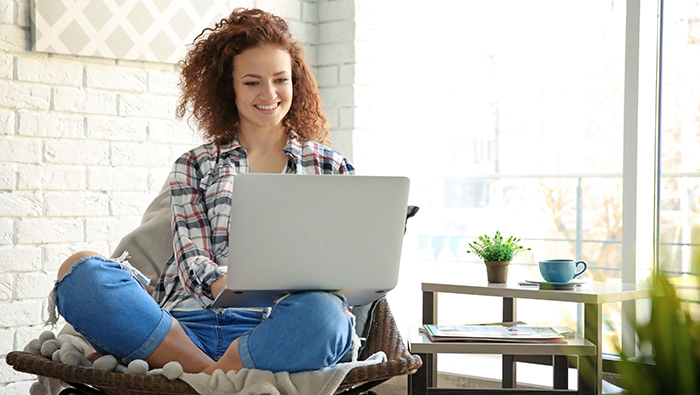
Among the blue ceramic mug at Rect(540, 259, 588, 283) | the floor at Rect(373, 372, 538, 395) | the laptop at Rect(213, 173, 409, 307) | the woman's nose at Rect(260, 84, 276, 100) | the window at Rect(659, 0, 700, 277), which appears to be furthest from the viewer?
the floor at Rect(373, 372, 538, 395)

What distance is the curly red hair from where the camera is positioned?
1835mm

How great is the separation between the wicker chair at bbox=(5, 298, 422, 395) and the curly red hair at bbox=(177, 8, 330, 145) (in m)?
0.72

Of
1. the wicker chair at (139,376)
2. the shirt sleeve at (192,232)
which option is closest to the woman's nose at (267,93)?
the shirt sleeve at (192,232)

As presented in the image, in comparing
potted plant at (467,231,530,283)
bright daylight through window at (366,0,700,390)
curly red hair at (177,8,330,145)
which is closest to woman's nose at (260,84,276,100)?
curly red hair at (177,8,330,145)

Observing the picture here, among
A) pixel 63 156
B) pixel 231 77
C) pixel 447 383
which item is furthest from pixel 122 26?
pixel 447 383

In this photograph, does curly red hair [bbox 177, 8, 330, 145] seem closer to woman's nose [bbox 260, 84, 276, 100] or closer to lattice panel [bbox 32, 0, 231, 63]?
woman's nose [bbox 260, 84, 276, 100]

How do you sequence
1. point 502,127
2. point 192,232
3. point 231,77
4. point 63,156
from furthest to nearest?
point 502,127
point 63,156
point 231,77
point 192,232

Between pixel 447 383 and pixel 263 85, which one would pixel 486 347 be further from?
pixel 447 383

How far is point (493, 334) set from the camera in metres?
1.93

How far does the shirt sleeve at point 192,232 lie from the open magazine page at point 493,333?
2.21ft

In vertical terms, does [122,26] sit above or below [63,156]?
above

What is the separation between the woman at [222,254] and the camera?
132cm

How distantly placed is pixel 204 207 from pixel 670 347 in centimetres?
150

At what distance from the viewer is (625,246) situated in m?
2.53
